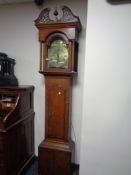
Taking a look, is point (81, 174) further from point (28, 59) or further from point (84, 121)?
point (28, 59)

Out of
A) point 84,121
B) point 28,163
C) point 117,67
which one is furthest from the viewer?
point 28,163

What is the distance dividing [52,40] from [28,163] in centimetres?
178

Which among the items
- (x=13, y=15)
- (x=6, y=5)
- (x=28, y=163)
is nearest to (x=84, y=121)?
(x=28, y=163)

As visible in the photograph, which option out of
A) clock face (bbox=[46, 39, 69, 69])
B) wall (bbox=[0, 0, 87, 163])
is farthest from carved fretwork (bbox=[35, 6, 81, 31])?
wall (bbox=[0, 0, 87, 163])

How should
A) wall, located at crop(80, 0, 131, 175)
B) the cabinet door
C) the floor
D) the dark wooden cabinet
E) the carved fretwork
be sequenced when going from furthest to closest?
1. the floor
2. the cabinet door
3. the carved fretwork
4. the dark wooden cabinet
5. wall, located at crop(80, 0, 131, 175)

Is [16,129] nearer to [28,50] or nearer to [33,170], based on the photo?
[33,170]

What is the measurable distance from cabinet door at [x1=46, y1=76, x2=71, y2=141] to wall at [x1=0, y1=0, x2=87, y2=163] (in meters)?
0.27

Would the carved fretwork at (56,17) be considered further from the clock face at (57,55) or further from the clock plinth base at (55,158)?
the clock plinth base at (55,158)

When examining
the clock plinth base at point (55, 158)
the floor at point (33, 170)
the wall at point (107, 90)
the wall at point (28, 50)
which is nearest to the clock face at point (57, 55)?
the wall at point (28, 50)

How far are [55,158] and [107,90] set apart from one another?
1.15m

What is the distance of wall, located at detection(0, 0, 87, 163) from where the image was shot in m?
2.27

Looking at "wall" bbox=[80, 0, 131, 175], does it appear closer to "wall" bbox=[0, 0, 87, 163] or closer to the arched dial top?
the arched dial top

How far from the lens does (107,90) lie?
63.2 inches

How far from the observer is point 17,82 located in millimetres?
2393
